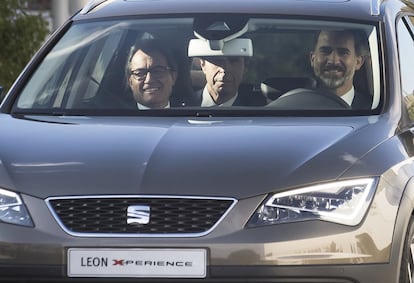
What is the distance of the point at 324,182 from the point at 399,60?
4.63ft

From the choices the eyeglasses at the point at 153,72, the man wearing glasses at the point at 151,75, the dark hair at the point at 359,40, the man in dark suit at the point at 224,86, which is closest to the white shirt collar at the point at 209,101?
the man in dark suit at the point at 224,86

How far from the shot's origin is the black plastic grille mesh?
5391 mm

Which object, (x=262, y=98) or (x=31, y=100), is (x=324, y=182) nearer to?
(x=262, y=98)

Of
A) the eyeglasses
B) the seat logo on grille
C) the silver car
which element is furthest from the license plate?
the eyeglasses

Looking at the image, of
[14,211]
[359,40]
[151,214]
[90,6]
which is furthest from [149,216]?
[90,6]

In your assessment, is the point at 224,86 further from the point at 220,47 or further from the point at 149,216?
the point at 149,216

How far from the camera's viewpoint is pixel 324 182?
5.48 metres

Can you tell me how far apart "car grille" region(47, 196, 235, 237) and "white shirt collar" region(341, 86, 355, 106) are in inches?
50.9

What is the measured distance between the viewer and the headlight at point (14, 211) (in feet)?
18.0

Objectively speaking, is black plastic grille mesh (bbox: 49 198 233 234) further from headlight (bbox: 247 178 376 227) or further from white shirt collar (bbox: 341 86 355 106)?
white shirt collar (bbox: 341 86 355 106)

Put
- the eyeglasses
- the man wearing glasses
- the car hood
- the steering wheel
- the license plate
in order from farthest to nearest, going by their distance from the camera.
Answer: the eyeglasses, the man wearing glasses, the steering wheel, the car hood, the license plate

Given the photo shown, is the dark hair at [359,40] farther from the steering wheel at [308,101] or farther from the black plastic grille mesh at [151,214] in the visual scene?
the black plastic grille mesh at [151,214]

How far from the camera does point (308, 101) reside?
6555 millimetres

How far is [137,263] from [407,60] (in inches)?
85.4
